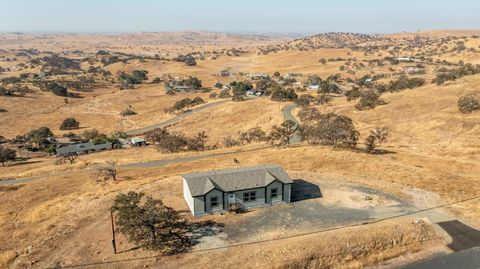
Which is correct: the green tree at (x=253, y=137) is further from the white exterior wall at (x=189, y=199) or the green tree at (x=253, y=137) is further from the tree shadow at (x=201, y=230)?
the tree shadow at (x=201, y=230)

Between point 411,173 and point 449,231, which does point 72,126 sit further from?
point 449,231

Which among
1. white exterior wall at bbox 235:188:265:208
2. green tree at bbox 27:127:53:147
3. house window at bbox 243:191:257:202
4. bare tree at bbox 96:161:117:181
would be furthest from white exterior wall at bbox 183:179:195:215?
green tree at bbox 27:127:53:147

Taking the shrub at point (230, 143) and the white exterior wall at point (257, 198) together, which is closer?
the white exterior wall at point (257, 198)

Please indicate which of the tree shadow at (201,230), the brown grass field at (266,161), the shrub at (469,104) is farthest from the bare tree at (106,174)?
the shrub at (469,104)

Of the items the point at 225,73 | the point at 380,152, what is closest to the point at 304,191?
the point at 380,152

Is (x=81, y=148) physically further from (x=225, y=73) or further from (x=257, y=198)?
(x=225, y=73)
